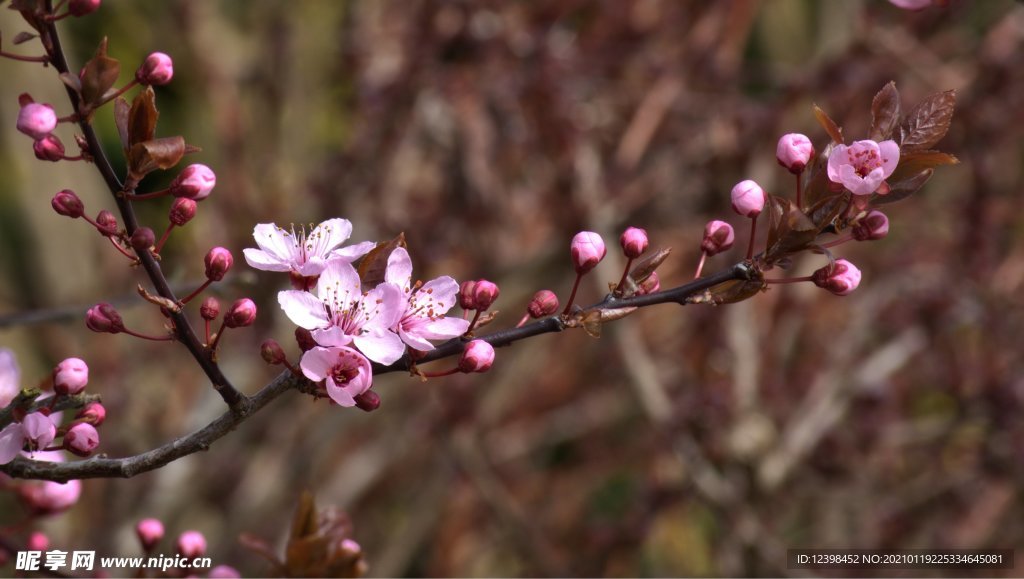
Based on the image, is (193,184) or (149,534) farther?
(149,534)

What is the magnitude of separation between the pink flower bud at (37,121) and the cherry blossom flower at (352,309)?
0.30 metres

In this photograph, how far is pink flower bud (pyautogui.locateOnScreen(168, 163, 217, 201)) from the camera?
103 centimetres

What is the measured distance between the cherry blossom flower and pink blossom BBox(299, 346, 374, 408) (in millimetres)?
17

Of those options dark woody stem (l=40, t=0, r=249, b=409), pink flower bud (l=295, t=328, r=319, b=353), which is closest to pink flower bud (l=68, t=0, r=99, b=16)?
dark woody stem (l=40, t=0, r=249, b=409)

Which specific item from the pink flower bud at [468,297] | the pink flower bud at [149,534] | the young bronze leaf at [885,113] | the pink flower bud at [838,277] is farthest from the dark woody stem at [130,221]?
the young bronze leaf at [885,113]

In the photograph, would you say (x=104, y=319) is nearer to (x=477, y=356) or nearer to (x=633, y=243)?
(x=477, y=356)

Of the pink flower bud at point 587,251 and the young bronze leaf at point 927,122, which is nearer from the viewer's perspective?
the young bronze leaf at point 927,122

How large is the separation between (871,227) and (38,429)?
94 centimetres

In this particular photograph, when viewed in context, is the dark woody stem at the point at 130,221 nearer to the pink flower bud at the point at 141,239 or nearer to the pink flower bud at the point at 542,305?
the pink flower bud at the point at 141,239

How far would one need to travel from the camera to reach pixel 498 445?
4496mm

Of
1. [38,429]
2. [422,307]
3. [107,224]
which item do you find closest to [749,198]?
[422,307]

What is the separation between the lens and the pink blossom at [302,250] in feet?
→ 3.45

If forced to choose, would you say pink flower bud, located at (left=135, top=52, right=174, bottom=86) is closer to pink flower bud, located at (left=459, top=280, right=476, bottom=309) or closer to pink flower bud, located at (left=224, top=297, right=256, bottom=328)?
pink flower bud, located at (left=224, top=297, right=256, bottom=328)

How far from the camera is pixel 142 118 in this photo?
0.96m
